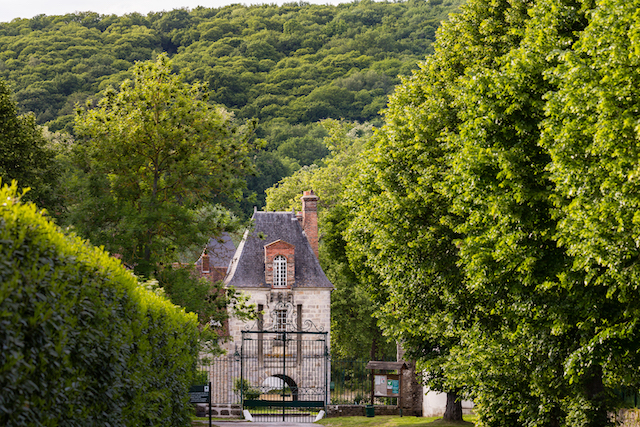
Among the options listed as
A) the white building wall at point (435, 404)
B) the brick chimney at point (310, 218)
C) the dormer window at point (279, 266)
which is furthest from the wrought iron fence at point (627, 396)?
the brick chimney at point (310, 218)

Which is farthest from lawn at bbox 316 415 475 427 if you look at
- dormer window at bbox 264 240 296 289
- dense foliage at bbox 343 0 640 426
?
dormer window at bbox 264 240 296 289

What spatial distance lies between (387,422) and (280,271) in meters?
13.8

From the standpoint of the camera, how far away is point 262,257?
3984 cm

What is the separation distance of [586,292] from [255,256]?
27.0 m

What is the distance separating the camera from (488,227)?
53.3 ft

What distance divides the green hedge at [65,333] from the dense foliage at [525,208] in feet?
27.0

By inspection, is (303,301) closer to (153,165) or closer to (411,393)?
(411,393)

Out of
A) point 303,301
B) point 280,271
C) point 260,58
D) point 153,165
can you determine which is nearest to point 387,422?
point 303,301

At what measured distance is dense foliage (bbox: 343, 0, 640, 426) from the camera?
1279 cm

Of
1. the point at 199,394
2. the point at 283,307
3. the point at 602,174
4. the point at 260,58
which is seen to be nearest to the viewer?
the point at 602,174

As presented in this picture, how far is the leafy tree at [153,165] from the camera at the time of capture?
838 inches

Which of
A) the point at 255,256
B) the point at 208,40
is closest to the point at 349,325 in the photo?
the point at 255,256


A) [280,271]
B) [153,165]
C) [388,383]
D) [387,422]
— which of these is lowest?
[387,422]

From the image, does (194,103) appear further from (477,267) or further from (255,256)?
(255,256)
